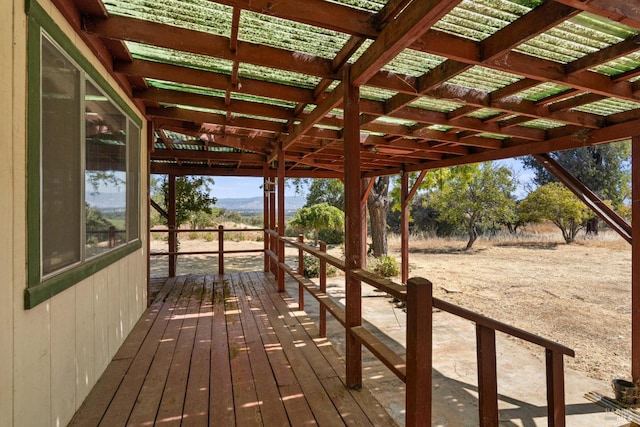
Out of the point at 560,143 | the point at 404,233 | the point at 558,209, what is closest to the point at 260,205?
the point at 558,209

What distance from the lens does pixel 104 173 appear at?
8.03ft

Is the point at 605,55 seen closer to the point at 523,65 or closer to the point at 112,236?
the point at 523,65

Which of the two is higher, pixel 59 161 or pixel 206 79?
pixel 206 79

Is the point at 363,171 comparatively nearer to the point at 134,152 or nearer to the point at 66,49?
the point at 134,152

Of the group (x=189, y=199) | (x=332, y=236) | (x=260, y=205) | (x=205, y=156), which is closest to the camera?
(x=205, y=156)

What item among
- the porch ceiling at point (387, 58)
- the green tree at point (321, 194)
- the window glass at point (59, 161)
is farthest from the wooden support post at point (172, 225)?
the green tree at point (321, 194)

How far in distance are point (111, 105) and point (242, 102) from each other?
1.22 metres

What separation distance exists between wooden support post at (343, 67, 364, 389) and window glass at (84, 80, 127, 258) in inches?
67.8

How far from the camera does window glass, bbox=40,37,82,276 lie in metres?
1.61

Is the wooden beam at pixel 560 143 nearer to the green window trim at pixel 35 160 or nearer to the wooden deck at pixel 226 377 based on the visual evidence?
the wooden deck at pixel 226 377

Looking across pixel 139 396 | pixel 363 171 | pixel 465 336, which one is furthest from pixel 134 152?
pixel 363 171

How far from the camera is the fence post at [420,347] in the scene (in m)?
1.51

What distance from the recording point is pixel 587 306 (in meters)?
6.23

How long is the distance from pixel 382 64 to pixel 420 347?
156 centimetres
